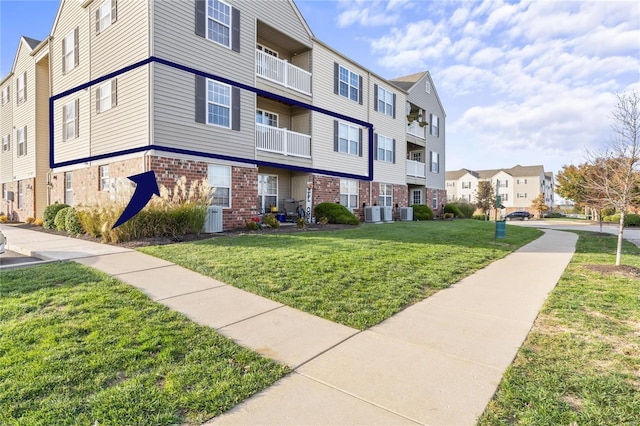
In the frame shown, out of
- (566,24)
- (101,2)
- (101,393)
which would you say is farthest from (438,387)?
(101,2)

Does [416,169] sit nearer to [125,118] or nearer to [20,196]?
[125,118]

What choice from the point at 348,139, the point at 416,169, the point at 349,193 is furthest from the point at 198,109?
the point at 416,169

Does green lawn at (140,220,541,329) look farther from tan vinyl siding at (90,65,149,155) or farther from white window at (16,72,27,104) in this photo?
white window at (16,72,27,104)

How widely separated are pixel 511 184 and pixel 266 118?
6452 centimetres

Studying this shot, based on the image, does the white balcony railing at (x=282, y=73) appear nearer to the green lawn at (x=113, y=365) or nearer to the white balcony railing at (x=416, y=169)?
the white balcony railing at (x=416, y=169)

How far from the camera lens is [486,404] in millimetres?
2590

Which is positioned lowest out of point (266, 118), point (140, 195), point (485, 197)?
point (140, 195)

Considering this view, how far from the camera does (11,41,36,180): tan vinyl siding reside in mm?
18250

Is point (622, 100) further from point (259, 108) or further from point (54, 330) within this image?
point (259, 108)

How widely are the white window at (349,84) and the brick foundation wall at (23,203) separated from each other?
17.1 metres

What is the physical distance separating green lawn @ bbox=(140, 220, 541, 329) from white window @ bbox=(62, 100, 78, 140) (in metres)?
9.85

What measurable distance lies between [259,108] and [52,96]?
32.2ft

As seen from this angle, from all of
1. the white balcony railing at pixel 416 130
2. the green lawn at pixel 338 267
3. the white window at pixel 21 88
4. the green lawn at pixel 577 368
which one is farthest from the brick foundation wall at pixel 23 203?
the white balcony railing at pixel 416 130

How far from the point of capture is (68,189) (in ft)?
50.0
